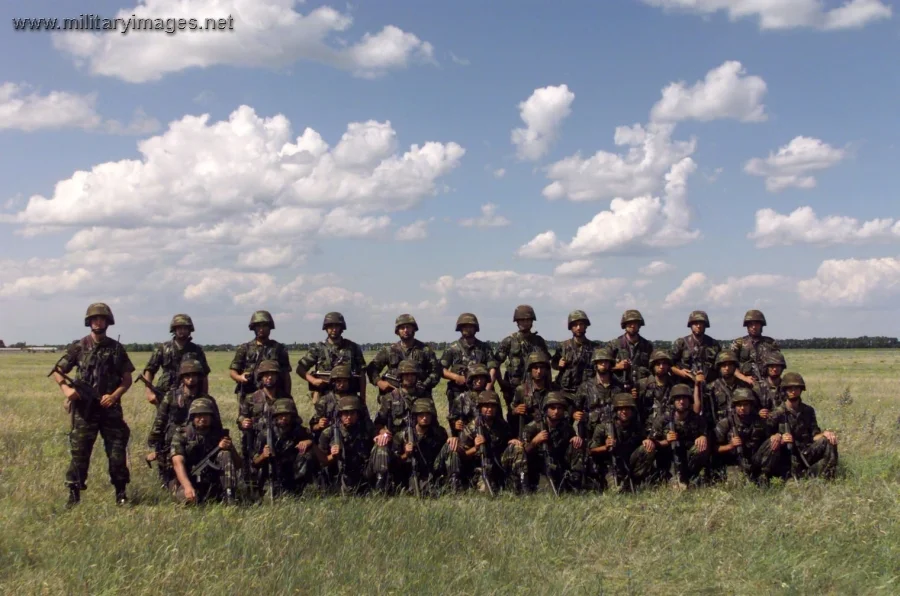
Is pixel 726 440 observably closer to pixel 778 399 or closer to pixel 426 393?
pixel 778 399

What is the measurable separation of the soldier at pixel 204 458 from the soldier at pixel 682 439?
543 cm

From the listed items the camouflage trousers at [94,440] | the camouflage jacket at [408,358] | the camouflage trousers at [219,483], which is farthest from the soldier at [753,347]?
the camouflage trousers at [94,440]

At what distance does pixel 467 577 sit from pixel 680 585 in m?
1.87

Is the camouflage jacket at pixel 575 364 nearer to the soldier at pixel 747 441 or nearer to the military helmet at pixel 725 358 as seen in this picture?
the military helmet at pixel 725 358

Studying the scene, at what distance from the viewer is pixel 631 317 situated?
39.5ft

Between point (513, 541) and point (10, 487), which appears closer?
point (513, 541)

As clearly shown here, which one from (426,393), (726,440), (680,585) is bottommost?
(680,585)

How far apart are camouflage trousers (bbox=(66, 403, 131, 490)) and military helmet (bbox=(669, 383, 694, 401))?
692 centimetres

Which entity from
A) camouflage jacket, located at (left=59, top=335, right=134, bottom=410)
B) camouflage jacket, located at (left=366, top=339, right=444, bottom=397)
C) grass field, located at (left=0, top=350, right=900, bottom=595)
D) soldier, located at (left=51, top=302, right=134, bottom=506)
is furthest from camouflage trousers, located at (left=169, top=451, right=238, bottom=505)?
camouflage jacket, located at (left=366, top=339, right=444, bottom=397)

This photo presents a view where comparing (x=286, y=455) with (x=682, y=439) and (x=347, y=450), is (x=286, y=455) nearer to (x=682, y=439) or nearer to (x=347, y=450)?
(x=347, y=450)

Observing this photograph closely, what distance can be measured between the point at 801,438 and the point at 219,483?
24.8 ft

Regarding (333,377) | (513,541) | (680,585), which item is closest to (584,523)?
(513,541)

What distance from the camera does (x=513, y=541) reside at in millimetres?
8344

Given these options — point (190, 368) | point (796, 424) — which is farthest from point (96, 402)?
point (796, 424)
